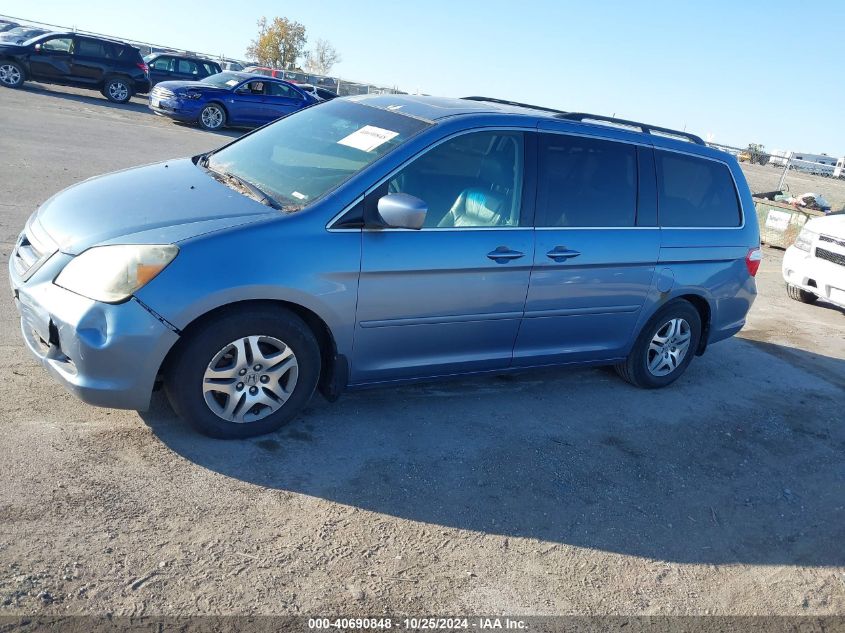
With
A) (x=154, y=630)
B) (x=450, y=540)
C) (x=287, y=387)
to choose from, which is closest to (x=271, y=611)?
(x=154, y=630)

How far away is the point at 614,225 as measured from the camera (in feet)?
16.7

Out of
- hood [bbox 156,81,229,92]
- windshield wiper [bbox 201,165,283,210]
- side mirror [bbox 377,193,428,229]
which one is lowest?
hood [bbox 156,81,229,92]

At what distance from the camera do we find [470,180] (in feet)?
14.8

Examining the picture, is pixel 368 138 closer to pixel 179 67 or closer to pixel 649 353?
pixel 649 353

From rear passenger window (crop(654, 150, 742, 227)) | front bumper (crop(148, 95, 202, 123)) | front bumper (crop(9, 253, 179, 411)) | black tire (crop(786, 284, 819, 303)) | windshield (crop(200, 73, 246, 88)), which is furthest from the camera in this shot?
windshield (crop(200, 73, 246, 88))

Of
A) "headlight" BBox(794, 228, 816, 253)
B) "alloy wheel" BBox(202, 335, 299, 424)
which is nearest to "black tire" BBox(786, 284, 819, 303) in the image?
"headlight" BBox(794, 228, 816, 253)

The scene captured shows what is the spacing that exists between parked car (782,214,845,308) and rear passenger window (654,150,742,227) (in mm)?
3545

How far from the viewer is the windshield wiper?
13.4 feet

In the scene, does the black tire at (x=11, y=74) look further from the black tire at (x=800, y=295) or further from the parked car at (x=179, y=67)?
the black tire at (x=800, y=295)

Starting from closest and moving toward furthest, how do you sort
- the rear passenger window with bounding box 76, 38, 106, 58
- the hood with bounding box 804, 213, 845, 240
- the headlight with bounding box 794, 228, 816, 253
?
1. the hood with bounding box 804, 213, 845, 240
2. the headlight with bounding box 794, 228, 816, 253
3. the rear passenger window with bounding box 76, 38, 106, 58

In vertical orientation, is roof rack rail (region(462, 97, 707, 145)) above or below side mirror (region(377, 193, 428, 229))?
above

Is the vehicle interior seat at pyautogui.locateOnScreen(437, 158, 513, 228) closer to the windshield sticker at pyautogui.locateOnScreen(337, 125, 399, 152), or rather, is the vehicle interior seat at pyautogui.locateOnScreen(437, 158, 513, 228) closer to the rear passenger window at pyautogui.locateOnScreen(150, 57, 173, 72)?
the windshield sticker at pyautogui.locateOnScreen(337, 125, 399, 152)

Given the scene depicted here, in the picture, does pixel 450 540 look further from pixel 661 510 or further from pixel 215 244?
pixel 215 244

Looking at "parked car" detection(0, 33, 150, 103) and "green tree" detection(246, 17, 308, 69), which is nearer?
"parked car" detection(0, 33, 150, 103)
